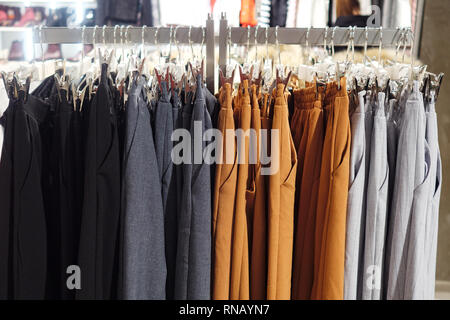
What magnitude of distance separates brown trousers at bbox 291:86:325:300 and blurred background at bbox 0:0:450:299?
47 centimetres

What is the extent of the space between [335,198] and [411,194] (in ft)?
0.52

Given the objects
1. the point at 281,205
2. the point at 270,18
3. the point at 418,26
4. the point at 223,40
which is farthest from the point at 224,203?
the point at 270,18

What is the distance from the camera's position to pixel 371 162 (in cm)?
81

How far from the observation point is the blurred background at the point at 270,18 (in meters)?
1.23

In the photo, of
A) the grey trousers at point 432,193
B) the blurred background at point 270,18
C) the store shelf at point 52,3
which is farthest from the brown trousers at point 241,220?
the store shelf at point 52,3

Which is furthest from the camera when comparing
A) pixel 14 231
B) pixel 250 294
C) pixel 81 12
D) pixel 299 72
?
pixel 81 12

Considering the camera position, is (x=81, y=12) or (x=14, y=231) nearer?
(x=14, y=231)

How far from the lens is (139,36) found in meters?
0.91

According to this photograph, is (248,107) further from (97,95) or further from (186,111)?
(97,95)

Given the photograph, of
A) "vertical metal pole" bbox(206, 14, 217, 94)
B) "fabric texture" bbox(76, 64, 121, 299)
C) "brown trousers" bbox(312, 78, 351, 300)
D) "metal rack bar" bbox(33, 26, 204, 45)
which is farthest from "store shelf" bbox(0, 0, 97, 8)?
"brown trousers" bbox(312, 78, 351, 300)

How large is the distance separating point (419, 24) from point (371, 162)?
0.67 m

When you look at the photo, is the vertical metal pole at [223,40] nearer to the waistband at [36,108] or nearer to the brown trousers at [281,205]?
the brown trousers at [281,205]

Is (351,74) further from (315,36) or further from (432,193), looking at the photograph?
(432,193)
